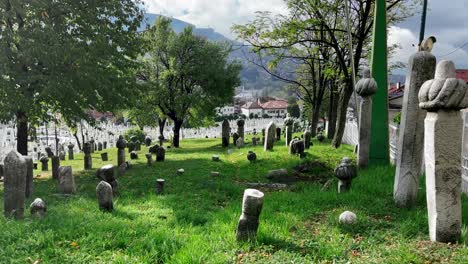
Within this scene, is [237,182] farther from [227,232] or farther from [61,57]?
[61,57]

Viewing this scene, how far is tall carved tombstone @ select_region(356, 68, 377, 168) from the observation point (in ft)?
30.2

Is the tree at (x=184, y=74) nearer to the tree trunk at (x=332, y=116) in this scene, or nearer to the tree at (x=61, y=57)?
the tree trunk at (x=332, y=116)

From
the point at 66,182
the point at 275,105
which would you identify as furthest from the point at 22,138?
the point at 275,105

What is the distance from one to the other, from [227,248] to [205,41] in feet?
89.0

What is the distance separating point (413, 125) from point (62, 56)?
36.8 ft

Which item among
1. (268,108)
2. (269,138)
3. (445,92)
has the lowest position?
(269,138)

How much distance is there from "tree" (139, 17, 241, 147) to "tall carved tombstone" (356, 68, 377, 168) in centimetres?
1950

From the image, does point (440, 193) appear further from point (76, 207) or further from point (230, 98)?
point (230, 98)

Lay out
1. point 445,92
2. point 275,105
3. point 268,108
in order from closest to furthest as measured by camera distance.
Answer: point 445,92 → point 268,108 → point 275,105

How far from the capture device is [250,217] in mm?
5160

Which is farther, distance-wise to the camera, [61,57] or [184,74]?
[184,74]

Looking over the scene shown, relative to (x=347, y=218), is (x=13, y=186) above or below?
above

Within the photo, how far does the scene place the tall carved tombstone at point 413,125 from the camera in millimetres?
6137

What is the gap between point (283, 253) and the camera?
4797 millimetres
